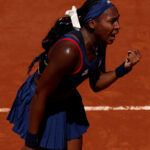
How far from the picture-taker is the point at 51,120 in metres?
3.71

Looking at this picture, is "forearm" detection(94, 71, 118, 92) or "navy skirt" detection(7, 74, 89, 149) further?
"forearm" detection(94, 71, 118, 92)

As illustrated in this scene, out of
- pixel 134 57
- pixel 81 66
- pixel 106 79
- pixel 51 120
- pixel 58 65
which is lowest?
pixel 51 120

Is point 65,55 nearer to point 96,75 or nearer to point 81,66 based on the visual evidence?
point 81,66

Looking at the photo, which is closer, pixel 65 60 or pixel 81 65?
pixel 65 60

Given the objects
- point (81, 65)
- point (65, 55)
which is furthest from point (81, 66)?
point (65, 55)

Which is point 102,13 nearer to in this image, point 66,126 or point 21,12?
point 66,126

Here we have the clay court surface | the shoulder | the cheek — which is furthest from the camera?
the clay court surface

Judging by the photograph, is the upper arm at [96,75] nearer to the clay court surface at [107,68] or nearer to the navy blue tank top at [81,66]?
the navy blue tank top at [81,66]

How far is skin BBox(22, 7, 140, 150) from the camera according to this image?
3.13 metres

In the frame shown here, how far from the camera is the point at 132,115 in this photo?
6.06 meters

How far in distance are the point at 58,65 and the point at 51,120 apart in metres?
0.79

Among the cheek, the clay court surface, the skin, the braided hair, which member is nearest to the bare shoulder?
the skin

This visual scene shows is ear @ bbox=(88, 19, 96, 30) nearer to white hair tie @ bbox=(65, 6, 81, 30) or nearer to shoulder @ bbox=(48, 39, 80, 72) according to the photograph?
white hair tie @ bbox=(65, 6, 81, 30)

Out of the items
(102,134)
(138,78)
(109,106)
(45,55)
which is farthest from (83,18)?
(138,78)
